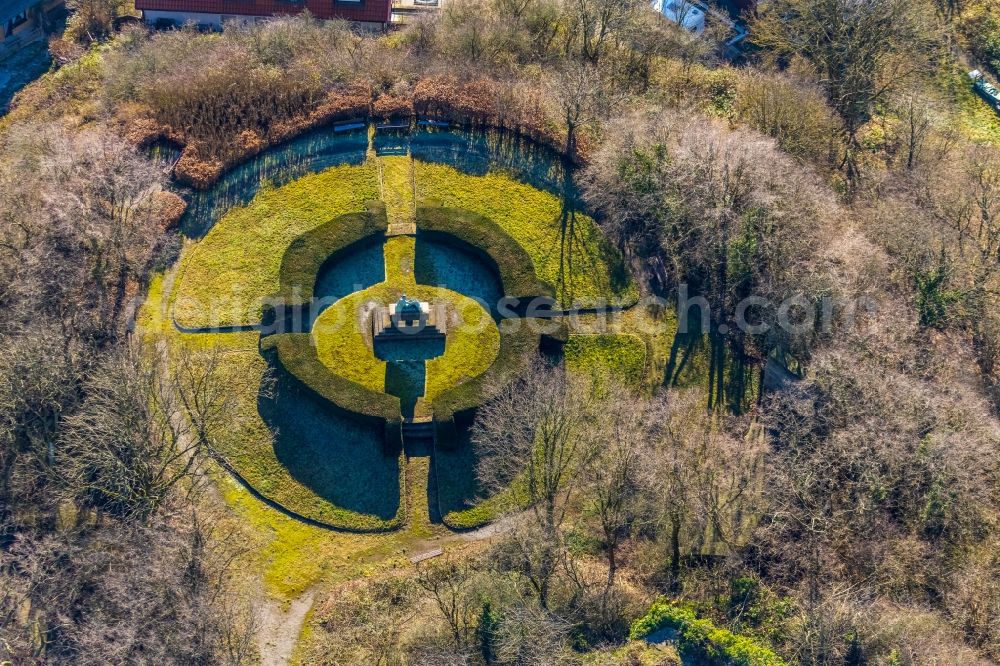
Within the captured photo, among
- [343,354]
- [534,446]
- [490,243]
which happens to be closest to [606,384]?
[534,446]

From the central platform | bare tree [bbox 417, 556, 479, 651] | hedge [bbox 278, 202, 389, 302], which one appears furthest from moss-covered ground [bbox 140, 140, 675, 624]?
bare tree [bbox 417, 556, 479, 651]

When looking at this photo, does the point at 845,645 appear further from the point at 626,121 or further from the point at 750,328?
the point at 626,121

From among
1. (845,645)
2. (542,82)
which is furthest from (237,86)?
(845,645)

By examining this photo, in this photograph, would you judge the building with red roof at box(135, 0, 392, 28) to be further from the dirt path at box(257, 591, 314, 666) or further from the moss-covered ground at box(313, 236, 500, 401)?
the dirt path at box(257, 591, 314, 666)

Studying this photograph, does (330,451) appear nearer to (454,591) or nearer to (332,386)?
(332,386)

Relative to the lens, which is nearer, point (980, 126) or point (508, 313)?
point (508, 313)
